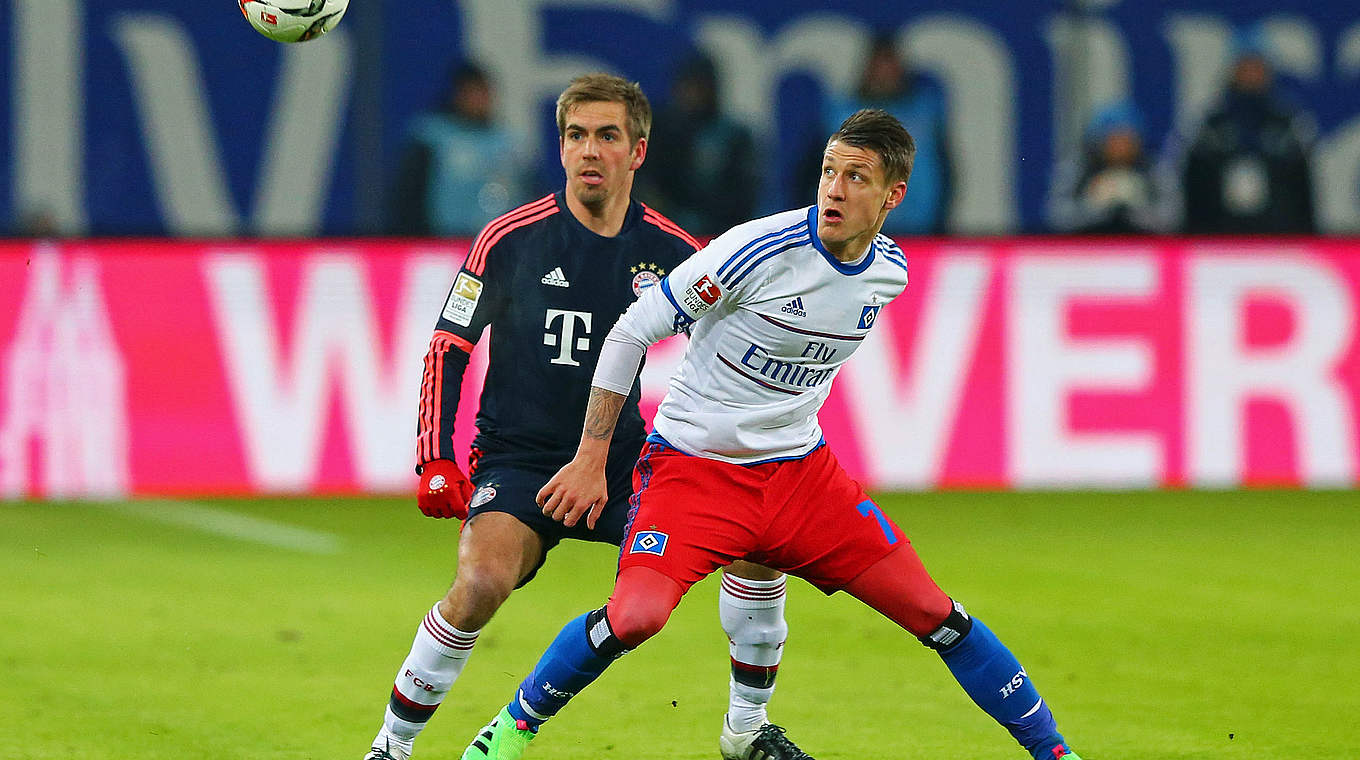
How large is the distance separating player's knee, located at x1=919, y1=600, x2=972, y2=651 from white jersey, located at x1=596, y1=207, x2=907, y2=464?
1.92 ft

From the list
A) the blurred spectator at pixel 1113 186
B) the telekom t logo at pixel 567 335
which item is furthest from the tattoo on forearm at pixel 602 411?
the blurred spectator at pixel 1113 186

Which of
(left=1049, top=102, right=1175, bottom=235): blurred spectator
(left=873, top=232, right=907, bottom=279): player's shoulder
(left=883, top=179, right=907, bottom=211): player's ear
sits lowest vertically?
(left=1049, top=102, right=1175, bottom=235): blurred spectator

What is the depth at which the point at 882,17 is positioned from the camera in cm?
1603

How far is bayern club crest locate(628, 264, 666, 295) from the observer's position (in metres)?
5.71

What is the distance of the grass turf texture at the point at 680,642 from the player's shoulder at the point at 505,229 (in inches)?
57.2

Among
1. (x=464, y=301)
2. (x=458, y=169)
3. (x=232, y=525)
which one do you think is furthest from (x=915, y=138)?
(x=464, y=301)

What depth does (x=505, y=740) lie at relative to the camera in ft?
16.6

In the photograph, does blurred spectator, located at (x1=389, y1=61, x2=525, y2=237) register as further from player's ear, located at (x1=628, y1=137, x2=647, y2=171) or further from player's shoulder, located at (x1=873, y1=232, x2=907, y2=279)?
player's shoulder, located at (x1=873, y1=232, x2=907, y2=279)

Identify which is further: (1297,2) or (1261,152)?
(1297,2)

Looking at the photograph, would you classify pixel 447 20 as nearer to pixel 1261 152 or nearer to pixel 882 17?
pixel 882 17

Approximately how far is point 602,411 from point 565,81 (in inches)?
432

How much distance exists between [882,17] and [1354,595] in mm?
8371

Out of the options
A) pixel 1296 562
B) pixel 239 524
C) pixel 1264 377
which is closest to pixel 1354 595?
pixel 1296 562

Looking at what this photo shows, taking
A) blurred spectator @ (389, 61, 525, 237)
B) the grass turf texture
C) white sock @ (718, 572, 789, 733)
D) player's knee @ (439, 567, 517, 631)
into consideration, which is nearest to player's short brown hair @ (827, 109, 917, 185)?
white sock @ (718, 572, 789, 733)
